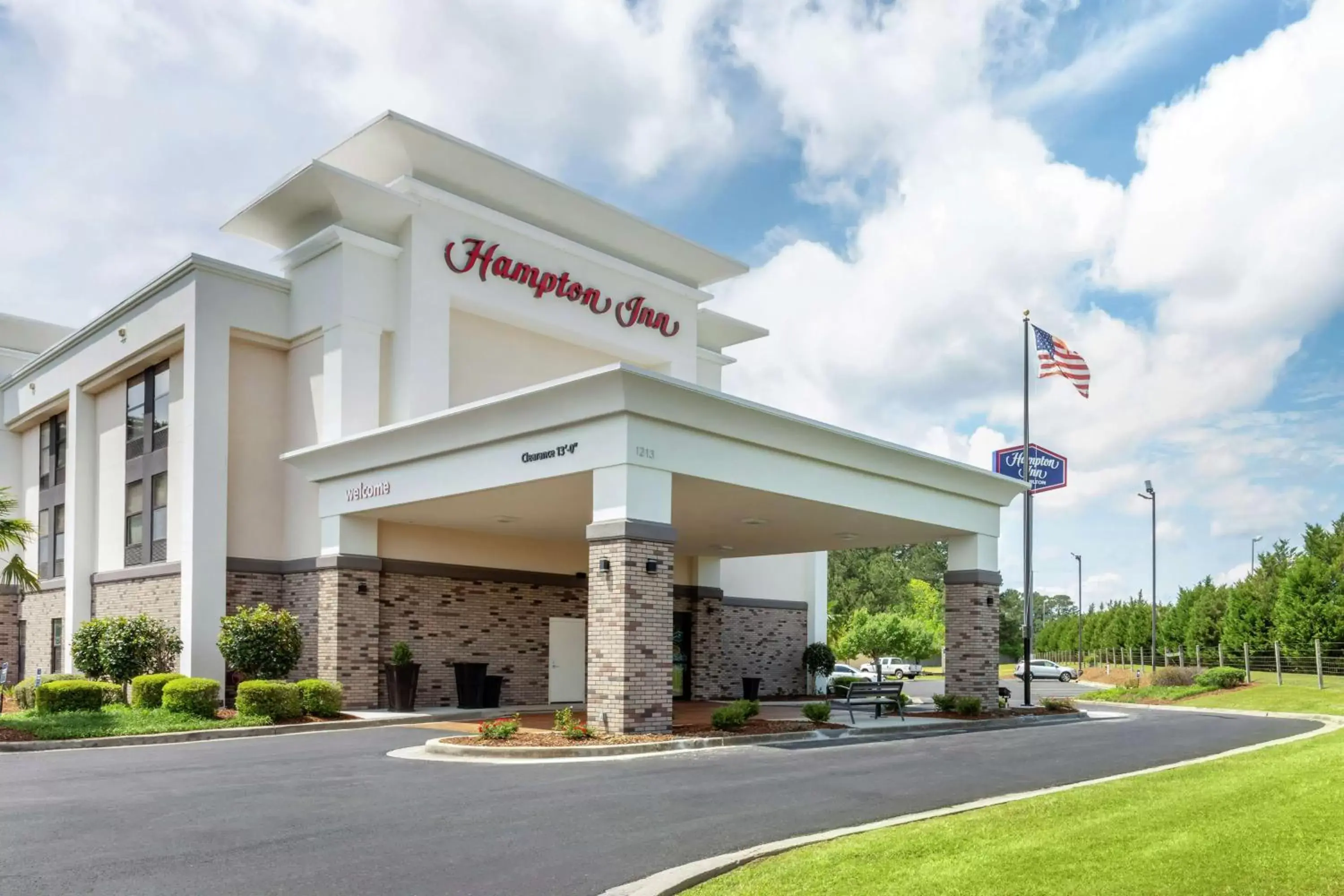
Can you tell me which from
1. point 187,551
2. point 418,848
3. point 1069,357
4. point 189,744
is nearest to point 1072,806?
point 418,848

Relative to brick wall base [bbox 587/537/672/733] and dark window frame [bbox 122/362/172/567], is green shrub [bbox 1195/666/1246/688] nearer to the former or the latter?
brick wall base [bbox 587/537/672/733]

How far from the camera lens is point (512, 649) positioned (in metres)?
27.0

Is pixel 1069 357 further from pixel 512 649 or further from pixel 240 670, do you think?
pixel 240 670

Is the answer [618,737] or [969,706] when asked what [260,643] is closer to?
[618,737]

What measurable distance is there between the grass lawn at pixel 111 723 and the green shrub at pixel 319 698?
105 centimetres

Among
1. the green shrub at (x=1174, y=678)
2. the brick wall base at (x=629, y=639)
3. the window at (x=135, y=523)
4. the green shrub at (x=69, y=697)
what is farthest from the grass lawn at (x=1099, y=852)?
the green shrub at (x=1174, y=678)

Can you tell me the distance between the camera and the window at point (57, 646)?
3162 centimetres

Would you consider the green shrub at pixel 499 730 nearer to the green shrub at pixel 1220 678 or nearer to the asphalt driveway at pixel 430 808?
the asphalt driveway at pixel 430 808

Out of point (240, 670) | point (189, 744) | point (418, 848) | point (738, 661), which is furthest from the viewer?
point (738, 661)

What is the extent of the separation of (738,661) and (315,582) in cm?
1382

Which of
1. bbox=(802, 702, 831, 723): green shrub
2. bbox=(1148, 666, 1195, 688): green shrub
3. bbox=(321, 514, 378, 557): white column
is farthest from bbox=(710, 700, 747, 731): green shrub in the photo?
bbox=(1148, 666, 1195, 688): green shrub

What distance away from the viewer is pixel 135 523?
28875mm

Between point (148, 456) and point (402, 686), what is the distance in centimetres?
985

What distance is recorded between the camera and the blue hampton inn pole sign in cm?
3062
